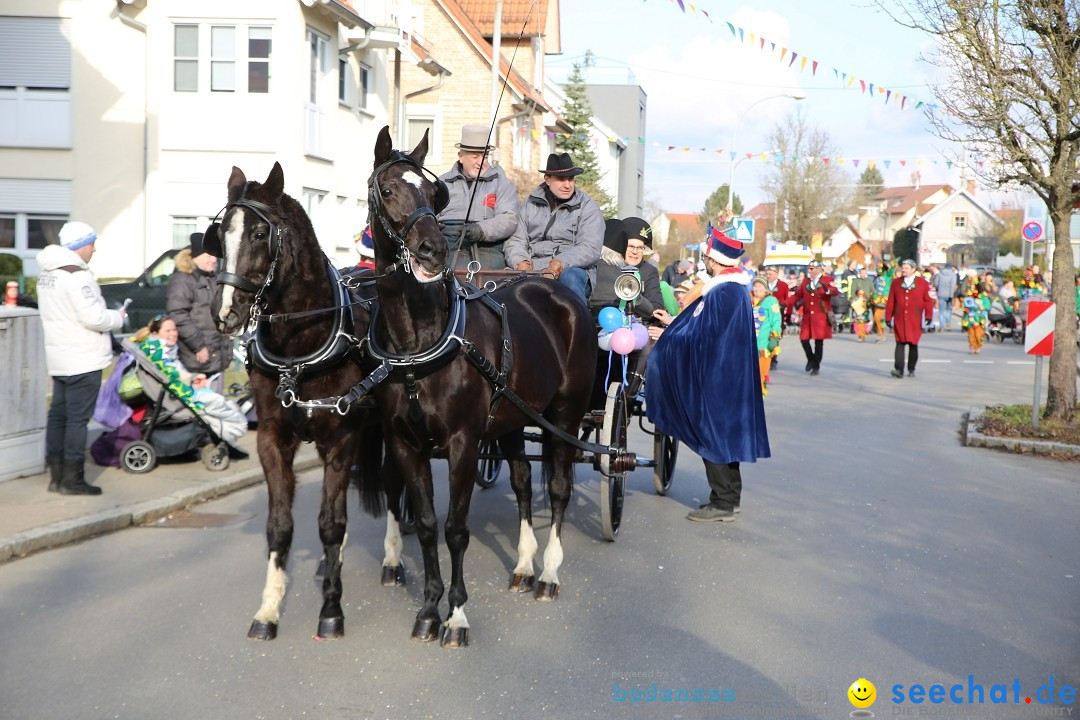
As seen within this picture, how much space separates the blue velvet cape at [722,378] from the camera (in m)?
8.38

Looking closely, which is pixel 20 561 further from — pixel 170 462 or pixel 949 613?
pixel 949 613

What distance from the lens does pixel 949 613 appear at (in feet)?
20.4

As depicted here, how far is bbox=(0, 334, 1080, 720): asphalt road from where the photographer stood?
488 centimetres

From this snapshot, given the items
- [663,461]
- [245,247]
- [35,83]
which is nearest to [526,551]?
[245,247]

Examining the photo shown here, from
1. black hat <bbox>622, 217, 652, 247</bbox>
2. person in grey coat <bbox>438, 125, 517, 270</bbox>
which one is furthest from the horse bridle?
black hat <bbox>622, 217, 652, 247</bbox>

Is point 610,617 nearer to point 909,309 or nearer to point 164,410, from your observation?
point 164,410

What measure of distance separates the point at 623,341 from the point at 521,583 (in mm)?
2015

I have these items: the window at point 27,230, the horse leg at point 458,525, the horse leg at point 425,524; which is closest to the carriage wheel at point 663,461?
the horse leg at point 458,525

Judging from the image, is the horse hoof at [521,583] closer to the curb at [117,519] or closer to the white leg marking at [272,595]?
the white leg marking at [272,595]

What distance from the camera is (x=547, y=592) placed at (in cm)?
646

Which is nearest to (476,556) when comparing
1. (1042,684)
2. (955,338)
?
(1042,684)

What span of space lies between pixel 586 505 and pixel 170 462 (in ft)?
13.1

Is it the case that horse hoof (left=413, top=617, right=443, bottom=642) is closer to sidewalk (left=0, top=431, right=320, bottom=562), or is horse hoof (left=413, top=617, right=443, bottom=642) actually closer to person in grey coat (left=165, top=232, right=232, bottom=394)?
sidewalk (left=0, top=431, right=320, bottom=562)

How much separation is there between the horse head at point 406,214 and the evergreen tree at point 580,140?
4768 centimetres
